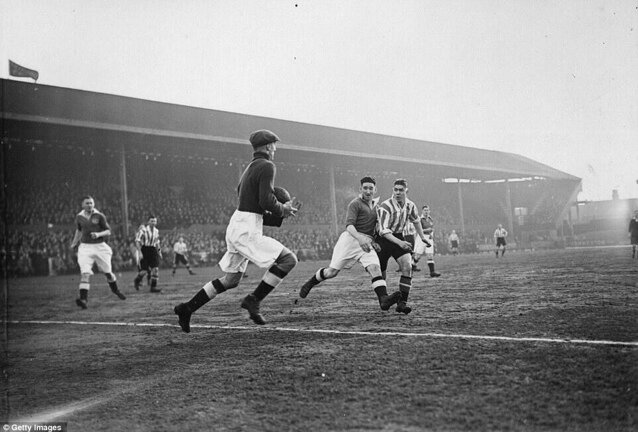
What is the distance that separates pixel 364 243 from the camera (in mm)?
7242

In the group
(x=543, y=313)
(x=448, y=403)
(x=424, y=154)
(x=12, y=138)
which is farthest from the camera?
(x=424, y=154)

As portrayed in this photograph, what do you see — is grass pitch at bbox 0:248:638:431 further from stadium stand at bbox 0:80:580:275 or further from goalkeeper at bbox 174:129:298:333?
stadium stand at bbox 0:80:580:275

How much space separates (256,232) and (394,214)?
9.96ft

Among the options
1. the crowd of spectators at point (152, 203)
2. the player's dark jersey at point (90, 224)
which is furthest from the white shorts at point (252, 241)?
the crowd of spectators at point (152, 203)

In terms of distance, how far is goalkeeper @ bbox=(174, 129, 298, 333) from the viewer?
221 inches

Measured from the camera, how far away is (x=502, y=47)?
23.6ft

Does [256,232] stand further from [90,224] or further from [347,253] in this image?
[90,224]

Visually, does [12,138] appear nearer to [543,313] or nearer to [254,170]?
[254,170]

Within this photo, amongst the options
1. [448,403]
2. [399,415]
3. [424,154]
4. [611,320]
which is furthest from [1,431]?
[424,154]

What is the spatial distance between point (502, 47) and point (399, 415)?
5667mm

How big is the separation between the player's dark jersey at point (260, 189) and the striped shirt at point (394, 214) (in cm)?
257

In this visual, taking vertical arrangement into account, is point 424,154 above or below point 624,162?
above

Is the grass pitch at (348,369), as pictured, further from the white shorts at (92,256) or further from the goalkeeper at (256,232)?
the white shorts at (92,256)

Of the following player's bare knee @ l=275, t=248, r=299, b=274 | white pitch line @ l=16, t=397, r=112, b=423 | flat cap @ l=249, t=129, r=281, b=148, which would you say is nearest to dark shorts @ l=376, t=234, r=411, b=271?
player's bare knee @ l=275, t=248, r=299, b=274
